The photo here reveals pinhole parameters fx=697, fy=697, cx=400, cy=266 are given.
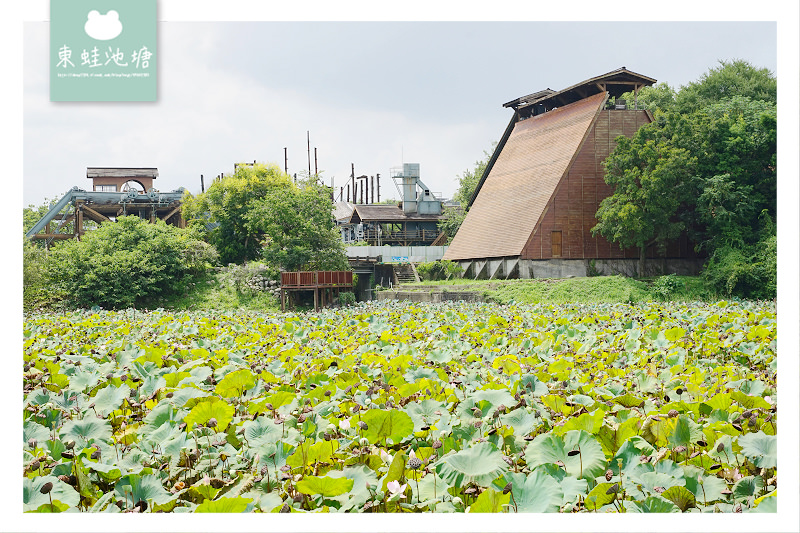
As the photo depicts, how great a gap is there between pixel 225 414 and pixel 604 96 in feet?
88.4

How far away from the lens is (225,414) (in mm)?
2580

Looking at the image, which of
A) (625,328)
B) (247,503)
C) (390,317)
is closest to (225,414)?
(247,503)

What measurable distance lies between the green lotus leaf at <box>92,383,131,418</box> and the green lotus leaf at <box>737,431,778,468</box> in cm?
240

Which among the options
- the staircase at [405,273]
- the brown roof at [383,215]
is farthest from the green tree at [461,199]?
the staircase at [405,273]

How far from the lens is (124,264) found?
2627 centimetres

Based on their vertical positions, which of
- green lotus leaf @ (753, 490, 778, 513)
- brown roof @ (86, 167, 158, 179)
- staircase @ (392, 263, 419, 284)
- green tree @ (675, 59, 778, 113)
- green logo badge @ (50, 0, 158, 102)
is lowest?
green lotus leaf @ (753, 490, 778, 513)

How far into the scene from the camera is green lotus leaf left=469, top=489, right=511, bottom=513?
1.84m

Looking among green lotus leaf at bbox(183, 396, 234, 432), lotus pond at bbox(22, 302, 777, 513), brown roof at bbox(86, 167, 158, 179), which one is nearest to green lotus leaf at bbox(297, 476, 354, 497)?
lotus pond at bbox(22, 302, 777, 513)

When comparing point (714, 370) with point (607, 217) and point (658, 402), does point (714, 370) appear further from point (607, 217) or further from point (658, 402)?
point (607, 217)

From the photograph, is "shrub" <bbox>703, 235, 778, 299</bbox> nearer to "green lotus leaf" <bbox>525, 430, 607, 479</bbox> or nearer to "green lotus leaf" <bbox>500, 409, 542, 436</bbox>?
"green lotus leaf" <bbox>500, 409, 542, 436</bbox>

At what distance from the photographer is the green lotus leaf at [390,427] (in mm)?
2422

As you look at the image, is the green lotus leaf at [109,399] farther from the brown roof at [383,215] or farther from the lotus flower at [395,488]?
the brown roof at [383,215]

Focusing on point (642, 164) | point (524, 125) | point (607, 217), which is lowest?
point (607, 217)

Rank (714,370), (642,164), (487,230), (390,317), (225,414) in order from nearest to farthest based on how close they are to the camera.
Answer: (225,414)
(714,370)
(390,317)
(642,164)
(487,230)
